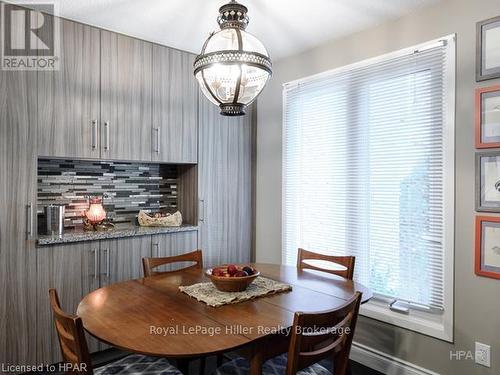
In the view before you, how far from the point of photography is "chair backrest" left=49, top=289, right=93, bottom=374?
123 centimetres

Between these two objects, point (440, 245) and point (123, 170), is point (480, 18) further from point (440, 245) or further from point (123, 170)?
point (123, 170)

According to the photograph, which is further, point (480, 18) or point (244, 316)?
point (480, 18)

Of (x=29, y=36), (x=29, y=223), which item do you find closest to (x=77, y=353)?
(x=29, y=223)

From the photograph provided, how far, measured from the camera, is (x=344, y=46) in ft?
9.39

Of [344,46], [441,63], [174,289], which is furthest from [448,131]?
[174,289]

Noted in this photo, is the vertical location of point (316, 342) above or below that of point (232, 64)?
below

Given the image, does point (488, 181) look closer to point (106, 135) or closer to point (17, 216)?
point (106, 135)

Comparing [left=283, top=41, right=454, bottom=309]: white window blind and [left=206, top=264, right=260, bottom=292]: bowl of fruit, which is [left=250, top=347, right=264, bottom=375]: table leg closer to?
[left=206, top=264, right=260, bottom=292]: bowl of fruit

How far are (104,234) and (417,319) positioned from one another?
2.33 metres

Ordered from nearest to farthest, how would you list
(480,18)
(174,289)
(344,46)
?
(174,289)
(480,18)
(344,46)

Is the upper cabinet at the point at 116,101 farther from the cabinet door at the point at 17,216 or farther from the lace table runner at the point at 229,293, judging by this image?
the lace table runner at the point at 229,293

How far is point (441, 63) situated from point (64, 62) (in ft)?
8.56

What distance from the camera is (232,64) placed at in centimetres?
160

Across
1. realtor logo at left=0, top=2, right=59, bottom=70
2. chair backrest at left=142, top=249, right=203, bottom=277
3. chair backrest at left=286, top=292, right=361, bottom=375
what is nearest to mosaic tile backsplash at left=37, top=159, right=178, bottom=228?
realtor logo at left=0, top=2, right=59, bottom=70
